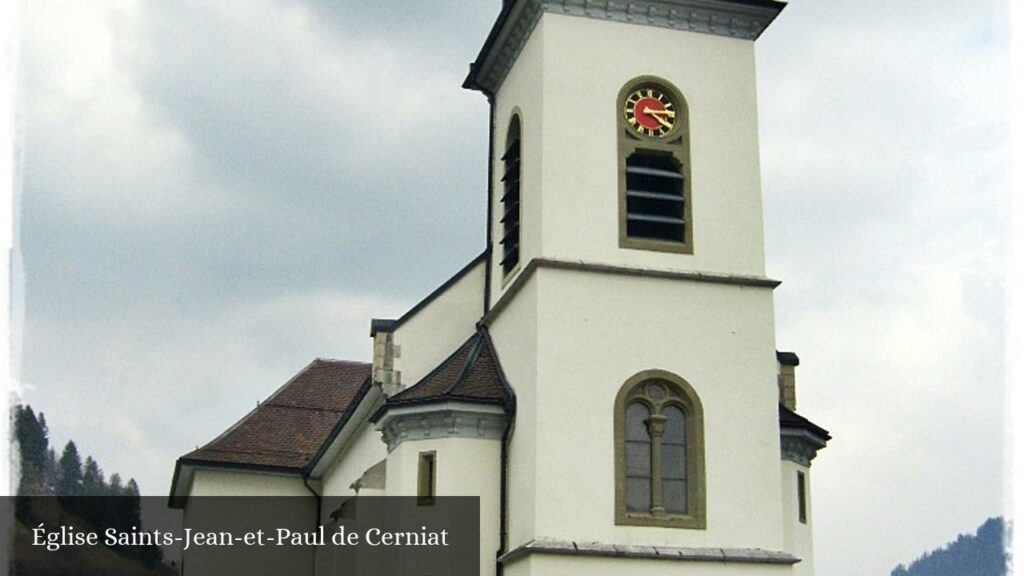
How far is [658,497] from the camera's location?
23.6 meters

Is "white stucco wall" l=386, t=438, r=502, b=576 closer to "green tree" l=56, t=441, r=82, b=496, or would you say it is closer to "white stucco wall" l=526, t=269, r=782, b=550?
"white stucco wall" l=526, t=269, r=782, b=550

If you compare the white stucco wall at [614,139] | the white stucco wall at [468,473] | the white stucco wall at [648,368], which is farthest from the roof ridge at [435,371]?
the white stucco wall at [648,368]

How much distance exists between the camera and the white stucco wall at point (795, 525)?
2620 cm

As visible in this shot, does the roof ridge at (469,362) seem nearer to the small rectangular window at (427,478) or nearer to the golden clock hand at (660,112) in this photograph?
the small rectangular window at (427,478)

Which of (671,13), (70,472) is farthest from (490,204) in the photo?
(70,472)


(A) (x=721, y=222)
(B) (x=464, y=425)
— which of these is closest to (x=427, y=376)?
(B) (x=464, y=425)

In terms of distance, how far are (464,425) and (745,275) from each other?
553 cm

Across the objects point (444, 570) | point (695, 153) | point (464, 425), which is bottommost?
point (444, 570)

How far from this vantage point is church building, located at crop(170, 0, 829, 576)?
77.1ft

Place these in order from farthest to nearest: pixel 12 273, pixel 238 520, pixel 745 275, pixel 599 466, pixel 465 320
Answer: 1. pixel 238 520
2. pixel 465 320
3. pixel 745 275
4. pixel 599 466
5. pixel 12 273

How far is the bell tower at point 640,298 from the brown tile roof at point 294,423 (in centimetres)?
1225

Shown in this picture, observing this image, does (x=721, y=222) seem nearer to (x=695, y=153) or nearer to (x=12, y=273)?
(x=695, y=153)

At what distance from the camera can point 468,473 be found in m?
25.1
